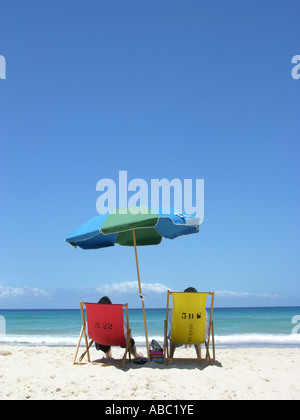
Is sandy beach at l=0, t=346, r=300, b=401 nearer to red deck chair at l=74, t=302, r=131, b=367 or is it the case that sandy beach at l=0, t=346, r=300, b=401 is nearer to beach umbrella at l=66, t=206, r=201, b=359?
red deck chair at l=74, t=302, r=131, b=367

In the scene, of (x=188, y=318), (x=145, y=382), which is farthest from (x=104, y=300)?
(x=145, y=382)

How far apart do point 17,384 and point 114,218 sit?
81.2 inches

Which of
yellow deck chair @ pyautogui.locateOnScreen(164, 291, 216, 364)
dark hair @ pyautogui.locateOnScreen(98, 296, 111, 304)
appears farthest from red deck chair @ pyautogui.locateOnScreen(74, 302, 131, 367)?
yellow deck chair @ pyautogui.locateOnScreen(164, 291, 216, 364)

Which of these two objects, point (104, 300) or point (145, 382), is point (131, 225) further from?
point (145, 382)

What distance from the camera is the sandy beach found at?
3.44 metres

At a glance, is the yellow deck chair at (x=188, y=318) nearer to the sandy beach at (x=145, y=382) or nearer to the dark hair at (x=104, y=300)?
the sandy beach at (x=145, y=382)

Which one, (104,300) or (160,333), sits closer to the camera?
(104,300)

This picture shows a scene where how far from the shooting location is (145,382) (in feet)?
12.6

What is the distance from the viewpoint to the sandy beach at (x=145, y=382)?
11.3ft

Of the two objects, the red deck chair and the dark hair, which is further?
the dark hair

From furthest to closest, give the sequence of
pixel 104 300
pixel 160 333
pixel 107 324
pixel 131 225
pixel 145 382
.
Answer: pixel 160 333
pixel 104 300
pixel 107 324
pixel 131 225
pixel 145 382
